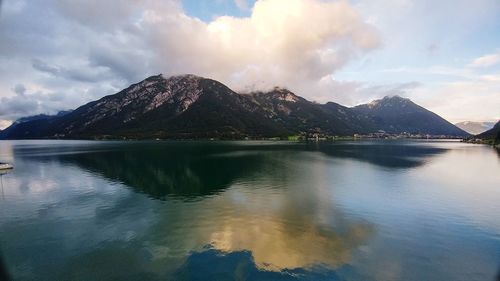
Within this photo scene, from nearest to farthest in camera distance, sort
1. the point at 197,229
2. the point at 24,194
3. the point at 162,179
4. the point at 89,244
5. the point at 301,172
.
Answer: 1. the point at 89,244
2. the point at 197,229
3. the point at 24,194
4. the point at 162,179
5. the point at 301,172

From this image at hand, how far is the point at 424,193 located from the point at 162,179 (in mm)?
52128

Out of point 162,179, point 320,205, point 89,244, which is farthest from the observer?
point 162,179

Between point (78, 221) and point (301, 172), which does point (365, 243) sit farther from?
point (301, 172)

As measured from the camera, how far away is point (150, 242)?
29516 mm

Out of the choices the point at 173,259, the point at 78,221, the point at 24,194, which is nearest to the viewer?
the point at 173,259

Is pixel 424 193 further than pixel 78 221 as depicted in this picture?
Yes

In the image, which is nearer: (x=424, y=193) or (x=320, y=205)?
(x=320, y=205)

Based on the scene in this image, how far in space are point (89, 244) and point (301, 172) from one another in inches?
2271

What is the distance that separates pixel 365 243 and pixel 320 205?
15321 mm

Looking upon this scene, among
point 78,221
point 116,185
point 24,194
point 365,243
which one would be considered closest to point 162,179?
point 116,185

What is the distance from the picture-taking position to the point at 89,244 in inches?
1141

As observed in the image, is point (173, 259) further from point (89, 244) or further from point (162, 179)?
point (162, 179)

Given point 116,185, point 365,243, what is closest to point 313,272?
point 365,243

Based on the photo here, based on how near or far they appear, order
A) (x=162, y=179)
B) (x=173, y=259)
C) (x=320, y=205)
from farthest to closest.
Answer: (x=162, y=179)
(x=320, y=205)
(x=173, y=259)
